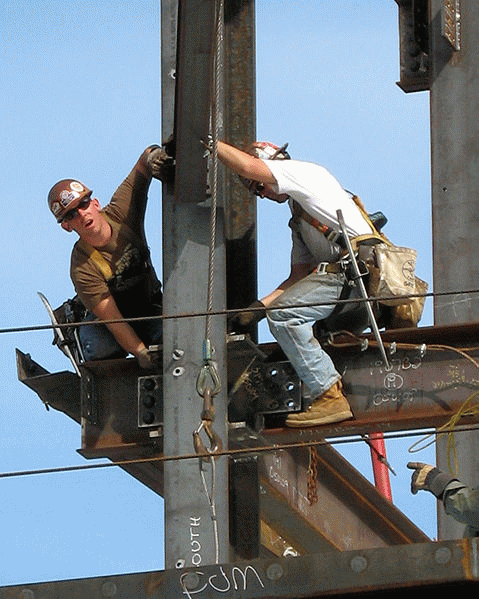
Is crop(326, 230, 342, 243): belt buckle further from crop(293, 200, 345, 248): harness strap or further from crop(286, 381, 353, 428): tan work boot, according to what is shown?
crop(286, 381, 353, 428): tan work boot

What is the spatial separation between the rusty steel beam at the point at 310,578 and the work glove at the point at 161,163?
11.5 ft

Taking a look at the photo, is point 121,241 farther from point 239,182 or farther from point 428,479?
point 428,479

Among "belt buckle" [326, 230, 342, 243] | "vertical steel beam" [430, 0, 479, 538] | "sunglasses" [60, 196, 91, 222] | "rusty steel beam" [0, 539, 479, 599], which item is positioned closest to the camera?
"rusty steel beam" [0, 539, 479, 599]

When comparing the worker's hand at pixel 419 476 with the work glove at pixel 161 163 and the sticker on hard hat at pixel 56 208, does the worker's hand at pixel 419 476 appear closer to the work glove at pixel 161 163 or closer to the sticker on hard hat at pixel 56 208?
the work glove at pixel 161 163

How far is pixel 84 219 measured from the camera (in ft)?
53.2

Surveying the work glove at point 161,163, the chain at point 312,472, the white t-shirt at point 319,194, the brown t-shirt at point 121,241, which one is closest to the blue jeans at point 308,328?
the white t-shirt at point 319,194

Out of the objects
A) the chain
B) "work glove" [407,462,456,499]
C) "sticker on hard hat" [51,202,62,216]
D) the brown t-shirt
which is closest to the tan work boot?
the chain

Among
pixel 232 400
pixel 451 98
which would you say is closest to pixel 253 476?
pixel 232 400

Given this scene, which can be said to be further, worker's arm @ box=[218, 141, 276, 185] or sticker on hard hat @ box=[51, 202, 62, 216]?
sticker on hard hat @ box=[51, 202, 62, 216]

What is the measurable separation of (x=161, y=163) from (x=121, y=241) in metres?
1.04

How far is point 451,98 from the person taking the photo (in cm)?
1805

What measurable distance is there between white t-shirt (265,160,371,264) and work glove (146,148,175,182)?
70cm

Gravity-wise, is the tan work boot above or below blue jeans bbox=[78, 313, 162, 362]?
below

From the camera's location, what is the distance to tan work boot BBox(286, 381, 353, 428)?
15.6 metres
